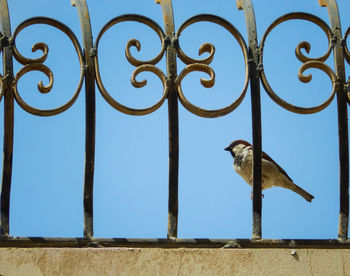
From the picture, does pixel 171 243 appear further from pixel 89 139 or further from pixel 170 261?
pixel 89 139

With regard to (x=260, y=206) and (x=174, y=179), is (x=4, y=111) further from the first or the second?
(x=260, y=206)

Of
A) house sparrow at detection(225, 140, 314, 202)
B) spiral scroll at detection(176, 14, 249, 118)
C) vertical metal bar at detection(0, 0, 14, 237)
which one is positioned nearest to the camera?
vertical metal bar at detection(0, 0, 14, 237)

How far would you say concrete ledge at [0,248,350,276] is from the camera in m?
2.91

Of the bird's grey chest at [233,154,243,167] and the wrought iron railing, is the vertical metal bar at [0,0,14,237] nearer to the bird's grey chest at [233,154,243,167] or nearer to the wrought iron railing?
the wrought iron railing

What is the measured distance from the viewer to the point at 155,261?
296 cm

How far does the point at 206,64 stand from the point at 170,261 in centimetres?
95

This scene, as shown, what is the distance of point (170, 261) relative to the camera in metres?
2.97

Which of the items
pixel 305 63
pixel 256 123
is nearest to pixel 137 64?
pixel 256 123

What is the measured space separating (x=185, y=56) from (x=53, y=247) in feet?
3.58

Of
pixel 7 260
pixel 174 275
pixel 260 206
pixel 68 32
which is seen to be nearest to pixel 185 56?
pixel 68 32

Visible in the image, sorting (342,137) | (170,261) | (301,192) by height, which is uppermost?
(342,137)

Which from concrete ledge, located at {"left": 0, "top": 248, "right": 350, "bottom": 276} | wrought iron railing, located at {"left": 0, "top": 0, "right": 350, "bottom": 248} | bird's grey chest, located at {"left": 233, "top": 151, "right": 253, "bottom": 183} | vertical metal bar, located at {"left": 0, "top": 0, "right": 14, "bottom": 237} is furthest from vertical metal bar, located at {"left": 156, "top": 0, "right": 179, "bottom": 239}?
bird's grey chest, located at {"left": 233, "top": 151, "right": 253, "bottom": 183}

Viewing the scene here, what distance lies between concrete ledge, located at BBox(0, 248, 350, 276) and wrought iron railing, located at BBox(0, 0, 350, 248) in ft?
0.14

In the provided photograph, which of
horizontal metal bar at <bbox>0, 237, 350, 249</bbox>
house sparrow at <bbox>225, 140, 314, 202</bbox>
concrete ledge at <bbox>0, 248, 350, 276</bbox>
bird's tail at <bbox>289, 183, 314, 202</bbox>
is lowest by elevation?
concrete ledge at <bbox>0, 248, 350, 276</bbox>
